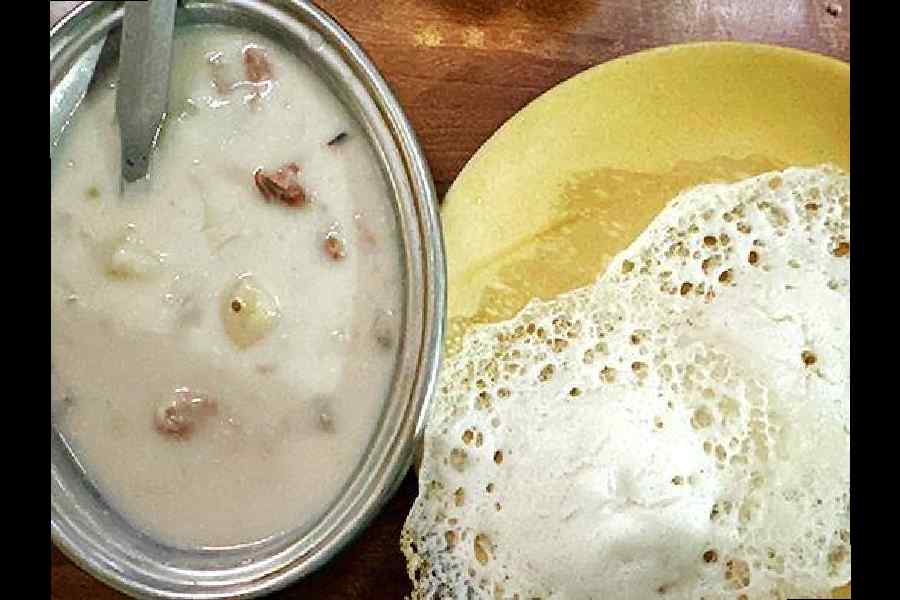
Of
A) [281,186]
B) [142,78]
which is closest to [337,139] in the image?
[281,186]

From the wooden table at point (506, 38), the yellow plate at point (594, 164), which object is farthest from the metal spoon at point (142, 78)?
the yellow plate at point (594, 164)

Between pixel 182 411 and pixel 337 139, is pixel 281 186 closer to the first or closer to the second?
pixel 337 139

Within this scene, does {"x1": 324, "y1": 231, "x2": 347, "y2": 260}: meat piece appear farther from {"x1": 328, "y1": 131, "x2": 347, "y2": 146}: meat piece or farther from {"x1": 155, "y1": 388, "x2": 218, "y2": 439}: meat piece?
{"x1": 155, "y1": 388, "x2": 218, "y2": 439}: meat piece

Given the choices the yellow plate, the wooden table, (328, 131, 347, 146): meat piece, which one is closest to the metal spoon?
(328, 131, 347, 146): meat piece
